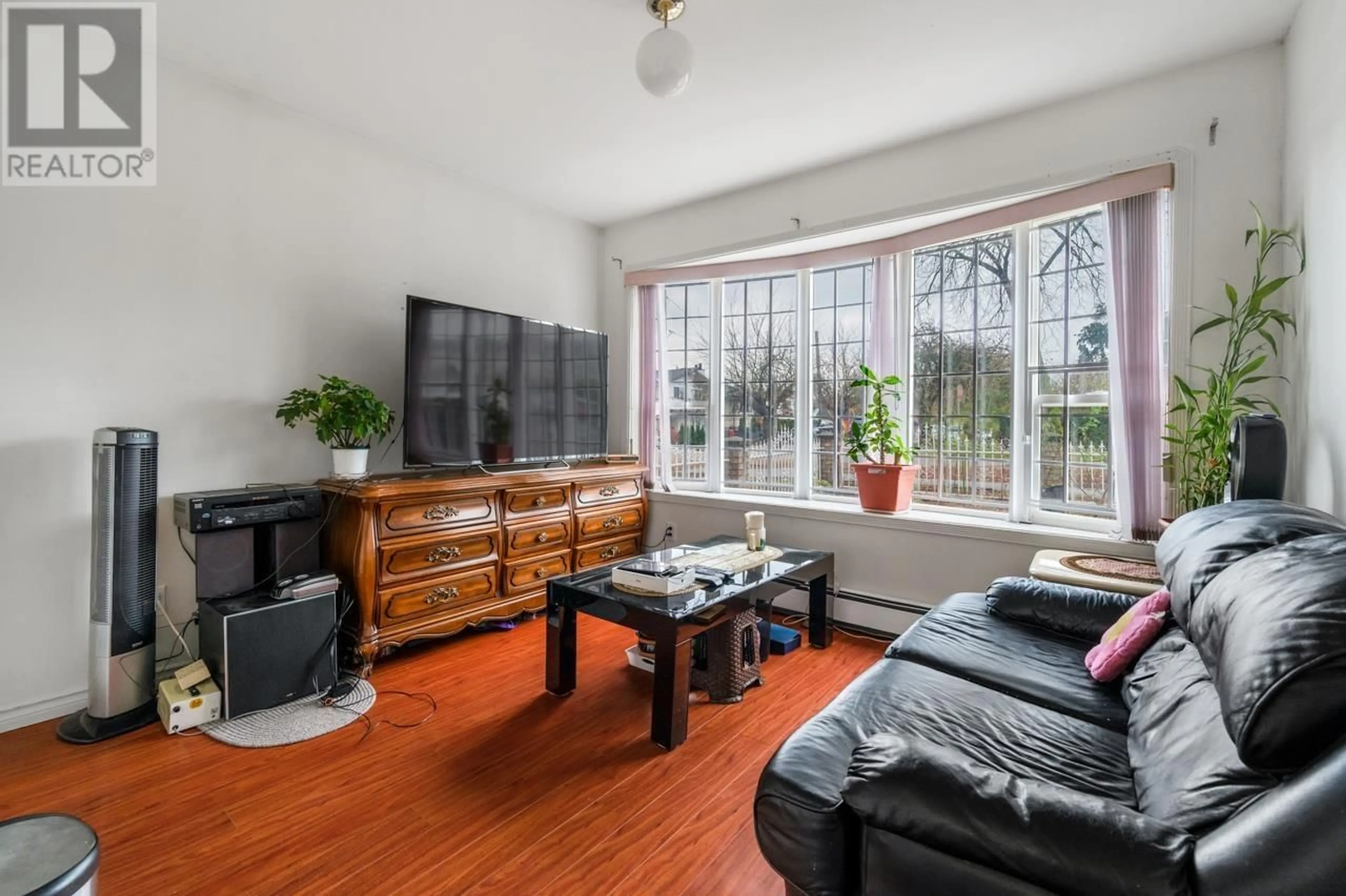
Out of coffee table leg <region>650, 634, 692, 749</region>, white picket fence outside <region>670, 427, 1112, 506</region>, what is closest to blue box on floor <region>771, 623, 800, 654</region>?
coffee table leg <region>650, 634, 692, 749</region>

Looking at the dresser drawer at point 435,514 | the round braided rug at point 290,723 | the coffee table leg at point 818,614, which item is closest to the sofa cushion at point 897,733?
the coffee table leg at point 818,614

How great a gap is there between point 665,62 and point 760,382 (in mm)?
2309

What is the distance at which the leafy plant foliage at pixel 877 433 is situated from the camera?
3.15 metres

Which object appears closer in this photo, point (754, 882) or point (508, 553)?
point (754, 882)

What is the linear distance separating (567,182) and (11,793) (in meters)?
3.49

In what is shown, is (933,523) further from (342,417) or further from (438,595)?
(342,417)

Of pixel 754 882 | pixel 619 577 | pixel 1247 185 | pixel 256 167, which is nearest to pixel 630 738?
pixel 619 577

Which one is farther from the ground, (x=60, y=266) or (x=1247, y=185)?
(x=1247, y=185)

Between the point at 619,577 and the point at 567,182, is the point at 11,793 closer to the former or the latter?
the point at 619,577

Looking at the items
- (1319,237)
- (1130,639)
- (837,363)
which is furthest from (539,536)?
(1319,237)

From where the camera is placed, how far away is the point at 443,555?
281cm

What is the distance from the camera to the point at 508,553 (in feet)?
10.2

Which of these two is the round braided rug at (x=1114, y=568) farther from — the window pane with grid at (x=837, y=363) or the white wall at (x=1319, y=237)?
the window pane with grid at (x=837, y=363)

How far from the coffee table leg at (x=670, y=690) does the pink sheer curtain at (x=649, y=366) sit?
2.22 meters
